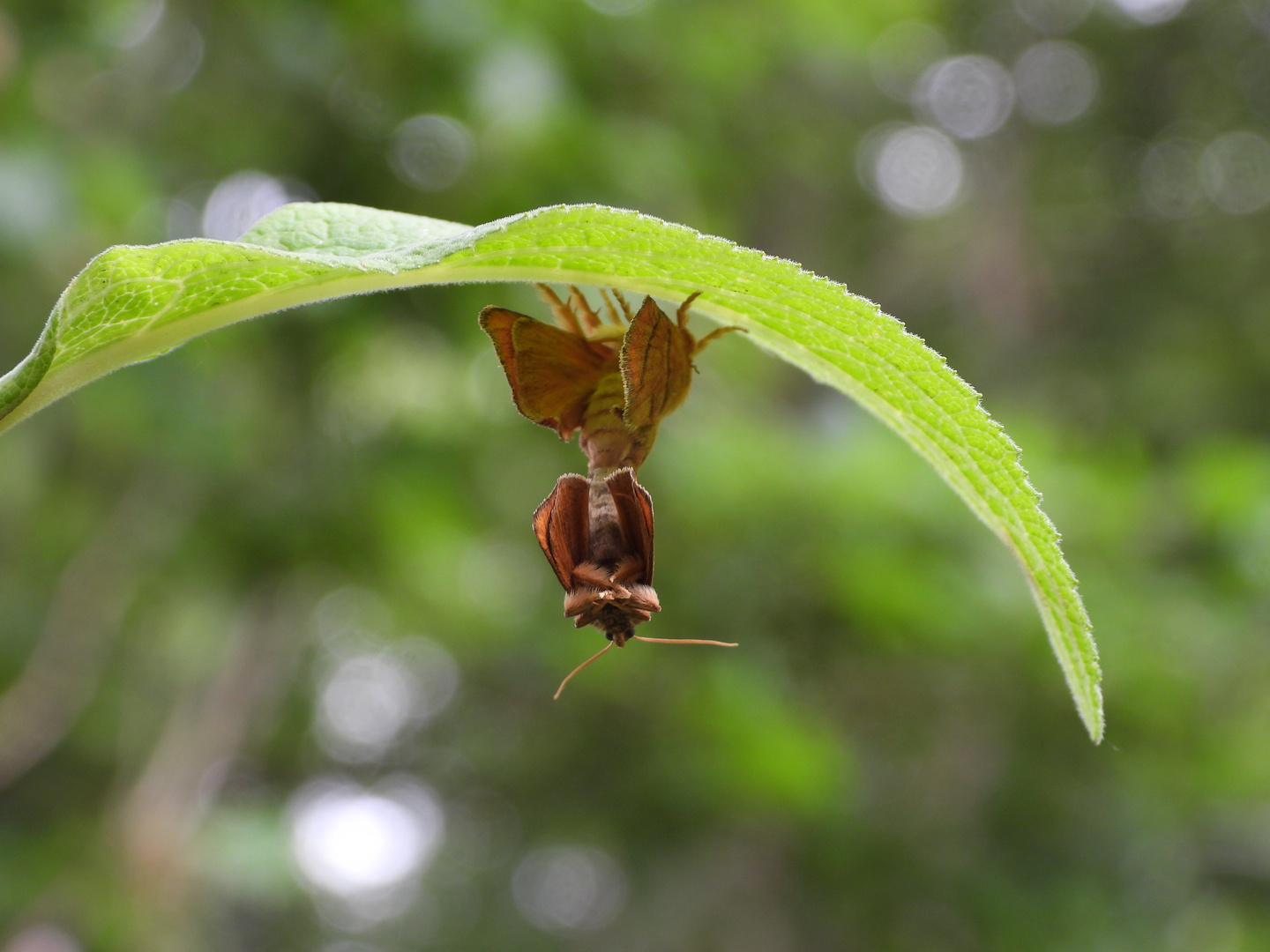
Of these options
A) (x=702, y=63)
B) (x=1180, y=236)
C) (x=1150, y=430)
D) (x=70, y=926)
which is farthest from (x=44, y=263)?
(x=1180, y=236)

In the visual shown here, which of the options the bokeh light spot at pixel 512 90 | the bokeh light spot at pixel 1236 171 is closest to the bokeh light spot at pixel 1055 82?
the bokeh light spot at pixel 1236 171

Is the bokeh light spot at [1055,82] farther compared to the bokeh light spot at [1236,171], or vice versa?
the bokeh light spot at [1055,82]

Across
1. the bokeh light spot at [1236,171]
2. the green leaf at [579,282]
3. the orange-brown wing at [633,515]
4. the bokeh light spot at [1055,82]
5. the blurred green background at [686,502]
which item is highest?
the bokeh light spot at [1055,82]

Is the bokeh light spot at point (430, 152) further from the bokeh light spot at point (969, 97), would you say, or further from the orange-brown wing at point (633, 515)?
the bokeh light spot at point (969, 97)

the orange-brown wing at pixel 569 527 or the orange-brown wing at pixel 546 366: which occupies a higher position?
the orange-brown wing at pixel 546 366

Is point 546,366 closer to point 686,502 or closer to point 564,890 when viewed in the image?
point 686,502

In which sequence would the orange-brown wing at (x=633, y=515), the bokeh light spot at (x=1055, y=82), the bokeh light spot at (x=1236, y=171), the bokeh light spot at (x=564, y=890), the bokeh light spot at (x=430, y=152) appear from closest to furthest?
the orange-brown wing at (x=633, y=515)
the bokeh light spot at (x=430, y=152)
the bokeh light spot at (x=1236, y=171)
the bokeh light spot at (x=1055, y=82)
the bokeh light spot at (x=564, y=890)
